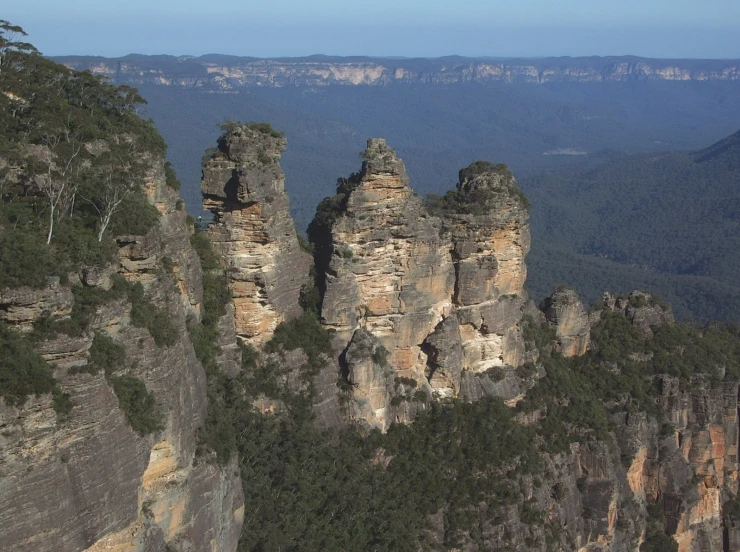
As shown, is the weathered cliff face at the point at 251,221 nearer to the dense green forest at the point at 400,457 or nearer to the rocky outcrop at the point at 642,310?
the dense green forest at the point at 400,457

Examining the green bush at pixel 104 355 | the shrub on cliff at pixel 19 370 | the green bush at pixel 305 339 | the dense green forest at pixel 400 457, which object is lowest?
the dense green forest at pixel 400 457

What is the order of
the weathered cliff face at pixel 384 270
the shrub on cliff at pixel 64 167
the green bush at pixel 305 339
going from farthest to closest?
the weathered cliff face at pixel 384 270
the green bush at pixel 305 339
the shrub on cliff at pixel 64 167

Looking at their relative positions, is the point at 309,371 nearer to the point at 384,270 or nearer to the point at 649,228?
the point at 384,270

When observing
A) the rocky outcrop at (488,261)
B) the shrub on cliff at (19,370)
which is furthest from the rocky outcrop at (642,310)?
the shrub on cliff at (19,370)

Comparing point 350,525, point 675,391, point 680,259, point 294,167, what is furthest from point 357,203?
point 294,167

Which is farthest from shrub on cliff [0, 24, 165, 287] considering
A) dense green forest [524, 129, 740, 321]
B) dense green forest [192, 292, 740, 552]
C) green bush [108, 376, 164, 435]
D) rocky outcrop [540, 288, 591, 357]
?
dense green forest [524, 129, 740, 321]

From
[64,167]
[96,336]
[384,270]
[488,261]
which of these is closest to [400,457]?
[384,270]
